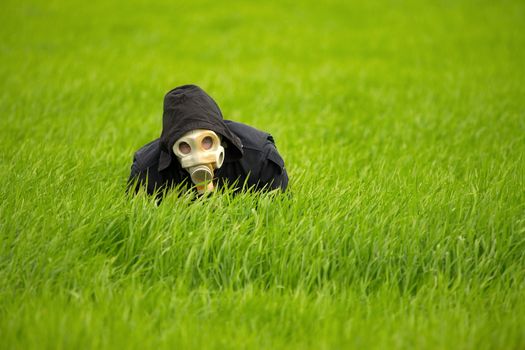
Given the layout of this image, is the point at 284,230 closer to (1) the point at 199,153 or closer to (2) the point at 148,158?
(1) the point at 199,153

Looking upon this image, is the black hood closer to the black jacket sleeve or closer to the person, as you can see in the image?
the person

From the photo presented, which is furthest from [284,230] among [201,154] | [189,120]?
[189,120]

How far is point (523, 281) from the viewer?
257 centimetres

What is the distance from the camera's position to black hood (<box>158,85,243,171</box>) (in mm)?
2953

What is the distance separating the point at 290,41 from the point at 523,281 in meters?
8.73

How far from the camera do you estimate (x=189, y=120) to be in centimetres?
296

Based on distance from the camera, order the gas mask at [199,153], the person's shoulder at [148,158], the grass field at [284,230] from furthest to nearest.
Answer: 1. the person's shoulder at [148,158]
2. the gas mask at [199,153]
3. the grass field at [284,230]

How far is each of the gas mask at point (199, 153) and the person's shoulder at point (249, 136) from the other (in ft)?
1.10

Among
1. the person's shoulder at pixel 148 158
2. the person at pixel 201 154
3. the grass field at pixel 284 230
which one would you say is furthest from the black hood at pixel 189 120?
the grass field at pixel 284 230

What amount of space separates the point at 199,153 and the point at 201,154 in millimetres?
12

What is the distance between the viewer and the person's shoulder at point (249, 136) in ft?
10.9

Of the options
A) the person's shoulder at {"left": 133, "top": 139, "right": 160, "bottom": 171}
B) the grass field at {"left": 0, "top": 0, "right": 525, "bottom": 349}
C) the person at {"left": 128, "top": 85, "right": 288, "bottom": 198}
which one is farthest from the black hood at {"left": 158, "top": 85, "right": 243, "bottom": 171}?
the grass field at {"left": 0, "top": 0, "right": 525, "bottom": 349}

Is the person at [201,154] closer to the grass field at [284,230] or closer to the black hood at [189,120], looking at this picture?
the black hood at [189,120]

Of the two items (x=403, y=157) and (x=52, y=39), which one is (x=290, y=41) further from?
(x=403, y=157)
